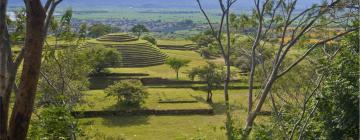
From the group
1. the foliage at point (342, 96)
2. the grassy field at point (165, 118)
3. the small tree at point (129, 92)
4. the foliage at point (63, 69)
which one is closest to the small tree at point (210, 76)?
the grassy field at point (165, 118)

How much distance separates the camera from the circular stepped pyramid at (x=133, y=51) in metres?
37.0

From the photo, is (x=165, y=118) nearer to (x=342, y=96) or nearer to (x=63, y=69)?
(x=63, y=69)

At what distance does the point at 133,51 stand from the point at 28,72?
33502 millimetres

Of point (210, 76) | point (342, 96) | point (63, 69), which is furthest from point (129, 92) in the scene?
point (342, 96)

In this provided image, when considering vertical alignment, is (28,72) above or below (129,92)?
above

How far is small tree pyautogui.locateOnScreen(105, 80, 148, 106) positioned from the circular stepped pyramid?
13.0 m

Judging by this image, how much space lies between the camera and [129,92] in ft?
73.9

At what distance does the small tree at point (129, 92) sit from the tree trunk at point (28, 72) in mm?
17725

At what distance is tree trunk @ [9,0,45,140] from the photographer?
468cm

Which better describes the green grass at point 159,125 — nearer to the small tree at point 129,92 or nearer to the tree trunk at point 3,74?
the small tree at point 129,92

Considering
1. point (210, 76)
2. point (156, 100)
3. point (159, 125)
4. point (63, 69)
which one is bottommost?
point (159, 125)

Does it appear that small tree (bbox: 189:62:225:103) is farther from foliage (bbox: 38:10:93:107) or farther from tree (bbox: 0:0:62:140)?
tree (bbox: 0:0:62:140)

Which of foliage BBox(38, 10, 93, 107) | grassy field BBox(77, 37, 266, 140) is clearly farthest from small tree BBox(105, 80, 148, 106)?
foliage BBox(38, 10, 93, 107)

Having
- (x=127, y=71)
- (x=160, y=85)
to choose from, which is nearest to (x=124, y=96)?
(x=160, y=85)
